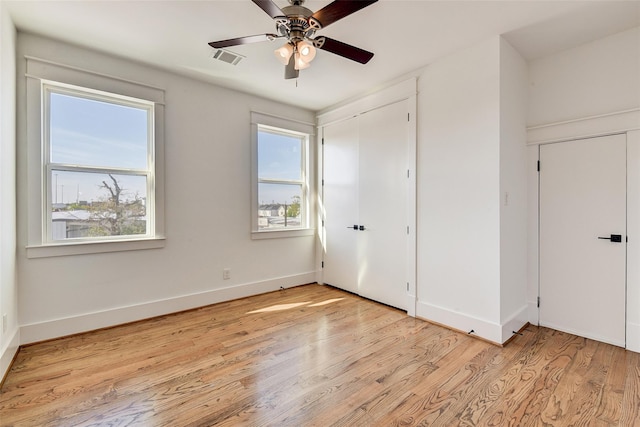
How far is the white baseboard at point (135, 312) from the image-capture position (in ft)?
8.56

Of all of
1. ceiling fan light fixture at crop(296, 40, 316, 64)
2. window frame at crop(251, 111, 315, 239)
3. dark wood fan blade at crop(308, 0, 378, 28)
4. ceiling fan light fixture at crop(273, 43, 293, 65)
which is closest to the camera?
dark wood fan blade at crop(308, 0, 378, 28)

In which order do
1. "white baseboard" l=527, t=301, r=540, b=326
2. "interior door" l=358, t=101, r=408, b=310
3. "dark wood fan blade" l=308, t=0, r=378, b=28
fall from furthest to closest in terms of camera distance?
"interior door" l=358, t=101, r=408, b=310 < "white baseboard" l=527, t=301, r=540, b=326 < "dark wood fan blade" l=308, t=0, r=378, b=28

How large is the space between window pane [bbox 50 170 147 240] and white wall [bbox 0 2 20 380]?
1.07 feet

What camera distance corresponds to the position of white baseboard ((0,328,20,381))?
6.72 feet

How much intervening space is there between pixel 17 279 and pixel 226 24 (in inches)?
113

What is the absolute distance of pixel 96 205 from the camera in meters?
2.92

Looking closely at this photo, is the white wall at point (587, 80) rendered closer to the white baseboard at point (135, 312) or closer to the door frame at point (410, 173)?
the door frame at point (410, 173)

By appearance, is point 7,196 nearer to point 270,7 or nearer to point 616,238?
point 270,7

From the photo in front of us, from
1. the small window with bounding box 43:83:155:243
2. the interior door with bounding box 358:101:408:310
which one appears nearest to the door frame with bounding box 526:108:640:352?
the interior door with bounding box 358:101:408:310

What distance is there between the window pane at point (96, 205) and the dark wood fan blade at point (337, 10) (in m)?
2.55

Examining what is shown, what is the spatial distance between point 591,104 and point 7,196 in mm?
5096

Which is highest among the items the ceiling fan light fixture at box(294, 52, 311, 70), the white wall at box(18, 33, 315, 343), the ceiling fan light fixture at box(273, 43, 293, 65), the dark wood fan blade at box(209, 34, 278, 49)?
the dark wood fan blade at box(209, 34, 278, 49)

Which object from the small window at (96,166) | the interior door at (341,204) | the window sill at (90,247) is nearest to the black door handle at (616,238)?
the interior door at (341,204)

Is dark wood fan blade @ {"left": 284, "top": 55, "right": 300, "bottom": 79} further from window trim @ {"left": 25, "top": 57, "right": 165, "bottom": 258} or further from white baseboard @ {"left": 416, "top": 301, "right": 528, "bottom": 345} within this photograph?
white baseboard @ {"left": 416, "top": 301, "right": 528, "bottom": 345}
